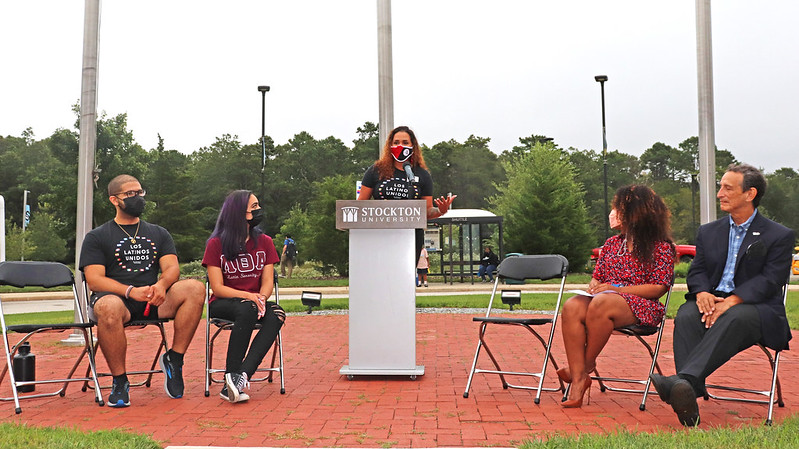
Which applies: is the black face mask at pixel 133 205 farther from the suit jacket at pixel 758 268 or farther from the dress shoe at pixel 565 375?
the suit jacket at pixel 758 268

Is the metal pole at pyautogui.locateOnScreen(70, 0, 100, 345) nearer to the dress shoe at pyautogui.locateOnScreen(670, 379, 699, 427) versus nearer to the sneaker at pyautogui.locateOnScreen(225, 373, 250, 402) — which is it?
the sneaker at pyautogui.locateOnScreen(225, 373, 250, 402)

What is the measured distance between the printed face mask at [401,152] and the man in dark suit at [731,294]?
234 cm

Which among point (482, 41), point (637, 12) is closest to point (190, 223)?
point (482, 41)

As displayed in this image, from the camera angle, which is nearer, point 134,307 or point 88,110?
point 134,307

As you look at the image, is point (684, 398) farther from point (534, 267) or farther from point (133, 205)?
point (133, 205)

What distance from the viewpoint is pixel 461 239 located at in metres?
24.1

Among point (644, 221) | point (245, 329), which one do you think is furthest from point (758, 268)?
point (245, 329)

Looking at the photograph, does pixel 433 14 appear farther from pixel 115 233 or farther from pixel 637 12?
pixel 115 233

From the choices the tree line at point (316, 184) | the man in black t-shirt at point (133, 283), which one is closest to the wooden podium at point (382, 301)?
the man in black t-shirt at point (133, 283)

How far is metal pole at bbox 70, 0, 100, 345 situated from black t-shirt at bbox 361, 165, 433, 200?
3821mm

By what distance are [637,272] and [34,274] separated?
4221mm

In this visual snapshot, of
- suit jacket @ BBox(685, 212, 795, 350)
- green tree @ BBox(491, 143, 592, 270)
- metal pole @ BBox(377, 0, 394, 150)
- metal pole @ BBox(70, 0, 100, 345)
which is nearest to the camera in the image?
suit jacket @ BBox(685, 212, 795, 350)

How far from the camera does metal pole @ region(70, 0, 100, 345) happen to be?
27.6 ft

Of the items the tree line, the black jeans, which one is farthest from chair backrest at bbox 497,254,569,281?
the tree line
